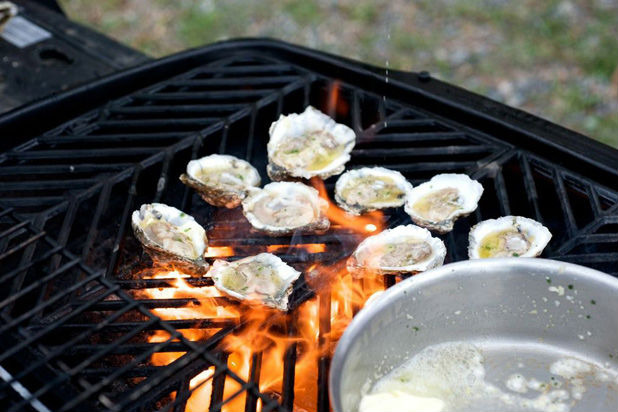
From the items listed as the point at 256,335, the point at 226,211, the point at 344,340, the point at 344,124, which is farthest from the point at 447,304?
the point at 344,124

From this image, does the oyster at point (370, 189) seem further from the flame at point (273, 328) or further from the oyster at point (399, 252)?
the flame at point (273, 328)

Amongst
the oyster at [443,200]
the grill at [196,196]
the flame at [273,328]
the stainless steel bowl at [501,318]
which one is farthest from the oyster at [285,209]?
the stainless steel bowl at [501,318]

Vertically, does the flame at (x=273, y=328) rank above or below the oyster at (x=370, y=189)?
below

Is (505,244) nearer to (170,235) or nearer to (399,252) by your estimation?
(399,252)

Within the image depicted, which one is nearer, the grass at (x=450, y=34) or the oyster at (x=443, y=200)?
the oyster at (x=443, y=200)

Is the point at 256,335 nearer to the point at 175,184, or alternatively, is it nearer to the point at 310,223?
the point at 310,223

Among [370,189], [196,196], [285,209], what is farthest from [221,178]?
[370,189]
